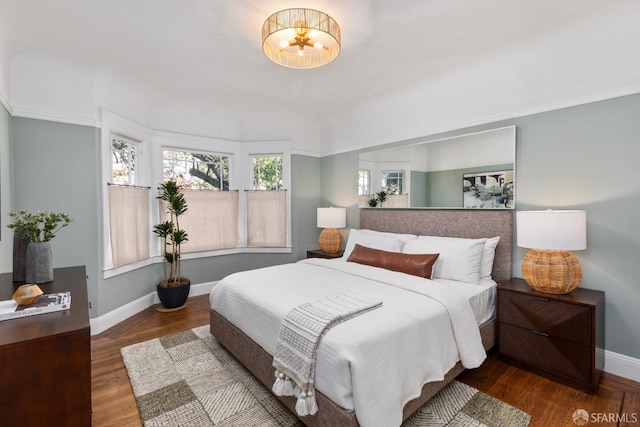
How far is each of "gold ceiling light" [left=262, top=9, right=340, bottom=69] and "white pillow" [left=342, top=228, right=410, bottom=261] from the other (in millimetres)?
1952

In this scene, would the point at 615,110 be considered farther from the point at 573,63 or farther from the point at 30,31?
the point at 30,31

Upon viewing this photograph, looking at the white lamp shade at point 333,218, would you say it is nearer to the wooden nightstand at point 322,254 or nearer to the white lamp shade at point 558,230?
the wooden nightstand at point 322,254

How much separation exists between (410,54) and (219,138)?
9.50 ft

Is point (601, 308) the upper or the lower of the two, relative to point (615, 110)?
lower

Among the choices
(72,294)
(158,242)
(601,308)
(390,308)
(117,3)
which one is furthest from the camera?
(158,242)

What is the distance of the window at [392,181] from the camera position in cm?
377

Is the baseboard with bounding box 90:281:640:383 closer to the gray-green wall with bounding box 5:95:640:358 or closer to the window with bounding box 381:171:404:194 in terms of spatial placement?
the gray-green wall with bounding box 5:95:640:358

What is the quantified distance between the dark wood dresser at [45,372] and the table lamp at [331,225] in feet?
10.7

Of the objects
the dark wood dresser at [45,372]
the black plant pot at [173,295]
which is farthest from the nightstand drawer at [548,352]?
the black plant pot at [173,295]

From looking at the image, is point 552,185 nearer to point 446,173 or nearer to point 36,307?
point 446,173

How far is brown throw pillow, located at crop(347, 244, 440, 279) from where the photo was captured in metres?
2.73

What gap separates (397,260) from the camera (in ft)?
9.59

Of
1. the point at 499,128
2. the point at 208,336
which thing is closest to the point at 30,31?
the point at 208,336

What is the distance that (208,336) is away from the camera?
3012mm
